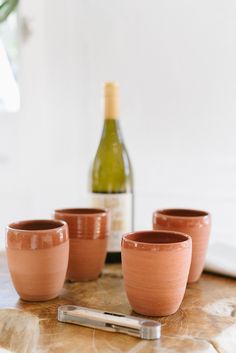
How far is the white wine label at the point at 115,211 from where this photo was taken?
1064mm

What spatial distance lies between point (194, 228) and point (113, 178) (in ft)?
1.11

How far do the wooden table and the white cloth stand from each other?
0.6 inches

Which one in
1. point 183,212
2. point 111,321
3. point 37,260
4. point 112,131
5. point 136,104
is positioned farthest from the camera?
point 136,104

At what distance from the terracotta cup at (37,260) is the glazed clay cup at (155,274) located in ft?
0.40

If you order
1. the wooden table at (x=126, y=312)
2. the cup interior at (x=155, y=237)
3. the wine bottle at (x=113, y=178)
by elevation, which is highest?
the wine bottle at (x=113, y=178)

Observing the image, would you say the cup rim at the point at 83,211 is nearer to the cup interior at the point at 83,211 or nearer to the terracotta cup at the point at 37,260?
the cup interior at the point at 83,211

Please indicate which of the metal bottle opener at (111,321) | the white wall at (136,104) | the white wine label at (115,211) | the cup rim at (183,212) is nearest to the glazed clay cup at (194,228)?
the cup rim at (183,212)

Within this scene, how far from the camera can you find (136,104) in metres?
1.75

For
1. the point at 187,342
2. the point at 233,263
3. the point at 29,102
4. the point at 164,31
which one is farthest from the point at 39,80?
the point at 187,342

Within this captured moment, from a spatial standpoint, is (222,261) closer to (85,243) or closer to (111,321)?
(85,243)

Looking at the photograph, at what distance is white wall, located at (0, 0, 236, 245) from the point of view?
1.59 metres

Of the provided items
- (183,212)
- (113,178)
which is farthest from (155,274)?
(113,178)

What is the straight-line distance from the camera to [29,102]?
179cm

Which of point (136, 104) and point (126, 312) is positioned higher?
point (136, 104)
